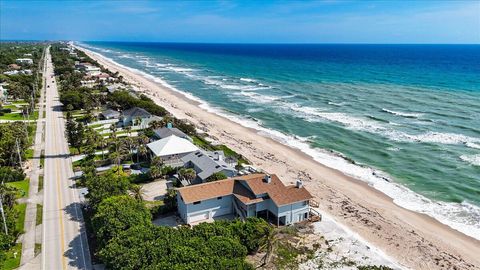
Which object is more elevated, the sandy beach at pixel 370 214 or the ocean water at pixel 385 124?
the ocean water at pixel 385 124

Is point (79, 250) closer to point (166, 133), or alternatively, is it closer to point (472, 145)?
point (166, 133)

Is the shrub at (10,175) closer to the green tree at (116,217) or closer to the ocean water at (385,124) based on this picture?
the green tree at (116,217)

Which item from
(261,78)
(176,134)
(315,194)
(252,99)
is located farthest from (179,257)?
(261,78)

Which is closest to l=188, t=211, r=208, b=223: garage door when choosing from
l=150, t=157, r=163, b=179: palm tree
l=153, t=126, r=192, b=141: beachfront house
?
l=150, t=157, r=163, b=179: palm tree

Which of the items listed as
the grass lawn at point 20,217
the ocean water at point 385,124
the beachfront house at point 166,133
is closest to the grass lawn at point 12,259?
the grass lawn at point 20,217

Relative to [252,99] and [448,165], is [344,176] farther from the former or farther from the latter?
[252,99]

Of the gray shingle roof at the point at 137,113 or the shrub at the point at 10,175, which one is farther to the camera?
the gray shingle roof at the point at 137,113
